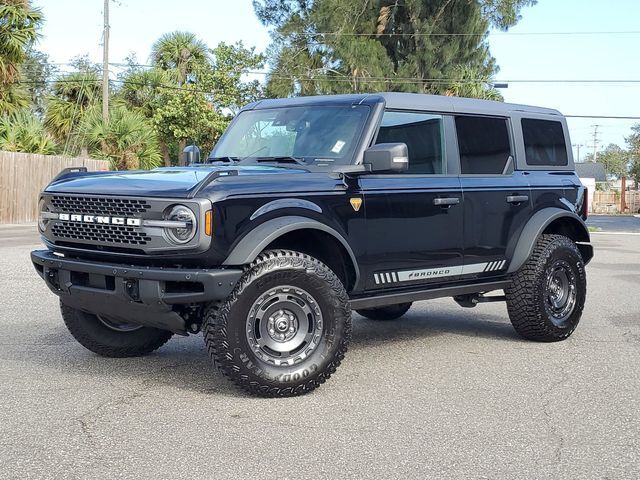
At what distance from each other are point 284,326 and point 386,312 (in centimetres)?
337

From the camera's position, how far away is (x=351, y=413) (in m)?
5.23

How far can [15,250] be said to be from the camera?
54.3 ft

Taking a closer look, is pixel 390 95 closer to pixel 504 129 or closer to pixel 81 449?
pixel 504 129

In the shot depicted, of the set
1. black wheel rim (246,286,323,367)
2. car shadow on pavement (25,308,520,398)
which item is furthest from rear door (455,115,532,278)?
black wheel rim (246,286,323,367)

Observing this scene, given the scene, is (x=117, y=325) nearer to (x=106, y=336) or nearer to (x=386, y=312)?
(x=106, y=336)

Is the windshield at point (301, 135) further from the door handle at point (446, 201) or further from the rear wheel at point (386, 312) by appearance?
the rear wheel at point (386, 312)

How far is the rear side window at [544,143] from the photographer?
25.7 ft

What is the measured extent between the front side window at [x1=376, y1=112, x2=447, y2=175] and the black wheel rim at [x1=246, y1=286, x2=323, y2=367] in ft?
4.93

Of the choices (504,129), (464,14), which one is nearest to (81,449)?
(504,129)

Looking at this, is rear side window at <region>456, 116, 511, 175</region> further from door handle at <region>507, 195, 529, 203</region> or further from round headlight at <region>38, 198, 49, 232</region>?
round headlight at <region>38, 198, 49, 232</region>

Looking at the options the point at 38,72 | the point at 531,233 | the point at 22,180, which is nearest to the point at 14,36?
the point at 22,180

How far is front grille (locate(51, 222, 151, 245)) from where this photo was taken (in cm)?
543

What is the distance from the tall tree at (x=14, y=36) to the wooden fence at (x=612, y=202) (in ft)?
151

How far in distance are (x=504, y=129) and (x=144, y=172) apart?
127 inches
